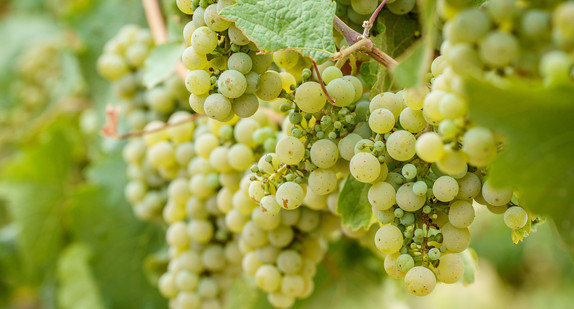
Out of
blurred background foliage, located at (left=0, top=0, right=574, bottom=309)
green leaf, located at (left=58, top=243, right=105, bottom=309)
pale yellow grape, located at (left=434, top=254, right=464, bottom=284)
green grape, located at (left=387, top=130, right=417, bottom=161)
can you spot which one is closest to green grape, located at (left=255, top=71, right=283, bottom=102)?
green grape, located at (left=387, top=130, right=417, bottom=161)

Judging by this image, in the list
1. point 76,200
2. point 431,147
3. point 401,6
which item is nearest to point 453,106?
point 431,147

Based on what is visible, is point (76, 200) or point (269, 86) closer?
point (269, 86)

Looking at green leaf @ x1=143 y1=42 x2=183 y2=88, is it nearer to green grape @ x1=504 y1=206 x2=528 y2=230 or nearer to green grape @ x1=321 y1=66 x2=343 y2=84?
green grape @ x1=321 y1=66 x2=343 y2=84

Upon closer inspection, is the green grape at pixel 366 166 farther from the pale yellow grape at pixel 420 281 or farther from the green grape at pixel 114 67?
the green grape at pixel 114 67

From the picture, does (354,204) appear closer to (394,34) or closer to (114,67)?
(394,34)

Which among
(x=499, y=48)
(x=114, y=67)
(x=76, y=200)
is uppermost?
(x=499, y=48)

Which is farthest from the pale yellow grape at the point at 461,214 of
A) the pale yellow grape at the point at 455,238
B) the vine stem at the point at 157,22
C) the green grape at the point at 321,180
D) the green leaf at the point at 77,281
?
the green leaf at the point at 77,281

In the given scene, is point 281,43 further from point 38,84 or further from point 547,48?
point 38,84
